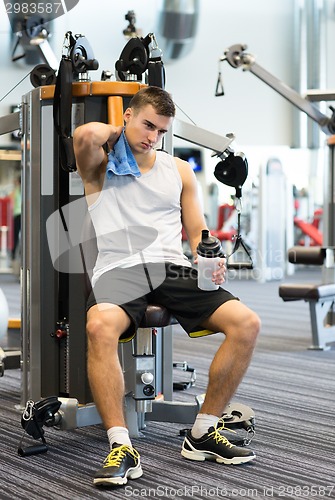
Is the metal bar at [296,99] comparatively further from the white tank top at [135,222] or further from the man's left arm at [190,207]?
the white tank top at [135,222]

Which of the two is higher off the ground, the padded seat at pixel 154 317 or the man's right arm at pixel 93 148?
the man's right arm at pixel 93 148

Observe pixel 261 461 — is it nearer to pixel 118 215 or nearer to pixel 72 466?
pixel 72 466

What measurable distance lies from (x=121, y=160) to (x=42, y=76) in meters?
0.81

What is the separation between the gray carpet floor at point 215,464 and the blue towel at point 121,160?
911 millimetres

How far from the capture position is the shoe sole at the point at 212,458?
2404mm

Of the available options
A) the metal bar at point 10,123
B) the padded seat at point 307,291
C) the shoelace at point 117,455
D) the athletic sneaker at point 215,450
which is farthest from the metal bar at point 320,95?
the shoelace at point 117,455

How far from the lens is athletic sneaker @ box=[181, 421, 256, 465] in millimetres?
2414

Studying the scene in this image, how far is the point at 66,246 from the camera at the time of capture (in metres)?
2.97

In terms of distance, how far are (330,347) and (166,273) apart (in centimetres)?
260

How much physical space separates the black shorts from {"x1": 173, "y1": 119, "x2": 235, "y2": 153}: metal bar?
0.63 meters

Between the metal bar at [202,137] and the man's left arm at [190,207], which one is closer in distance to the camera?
the man's left arm at [190,207]

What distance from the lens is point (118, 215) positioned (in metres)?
2.58

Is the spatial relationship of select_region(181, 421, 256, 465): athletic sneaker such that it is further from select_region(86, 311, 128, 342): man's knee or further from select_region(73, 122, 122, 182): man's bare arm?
select_region(73, 122, 122, 182): man's bare arm

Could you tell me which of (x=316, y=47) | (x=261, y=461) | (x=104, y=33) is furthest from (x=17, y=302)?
(x=316, y=47)
